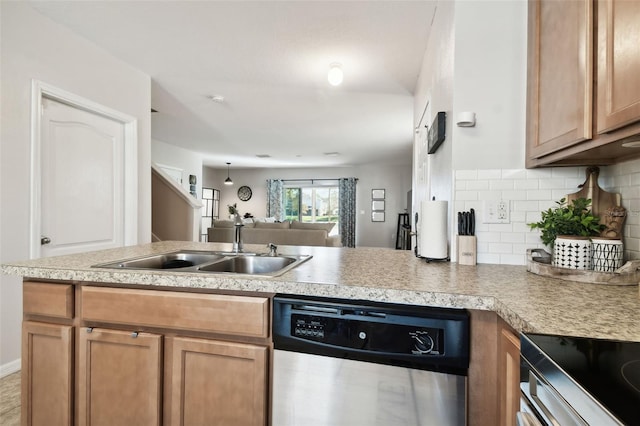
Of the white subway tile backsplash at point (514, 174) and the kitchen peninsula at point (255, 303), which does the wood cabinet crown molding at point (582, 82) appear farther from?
the kitchen peninsula at point (255, 303)

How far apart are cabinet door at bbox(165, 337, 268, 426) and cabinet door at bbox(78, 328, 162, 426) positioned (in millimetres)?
56

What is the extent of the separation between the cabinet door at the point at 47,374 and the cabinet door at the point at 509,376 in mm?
1465

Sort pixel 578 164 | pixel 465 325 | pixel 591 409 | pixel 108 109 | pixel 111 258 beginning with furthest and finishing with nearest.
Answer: pixel 108 109 → pixel 111 258 → pixel 578 164 → pixel 465 325 → pixel 591 409

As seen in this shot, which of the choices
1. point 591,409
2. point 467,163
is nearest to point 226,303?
point 591,409

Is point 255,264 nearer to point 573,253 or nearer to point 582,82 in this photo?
point 573,253

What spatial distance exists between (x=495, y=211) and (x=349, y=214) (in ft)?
24.5

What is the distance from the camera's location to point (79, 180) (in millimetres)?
2432

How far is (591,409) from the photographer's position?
0.42 metres

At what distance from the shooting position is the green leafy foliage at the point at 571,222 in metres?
1.18

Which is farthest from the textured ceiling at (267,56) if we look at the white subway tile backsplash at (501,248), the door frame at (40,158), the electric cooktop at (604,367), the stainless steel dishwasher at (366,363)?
the electric cooktop at (604,367)

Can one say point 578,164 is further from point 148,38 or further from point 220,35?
point 148,38

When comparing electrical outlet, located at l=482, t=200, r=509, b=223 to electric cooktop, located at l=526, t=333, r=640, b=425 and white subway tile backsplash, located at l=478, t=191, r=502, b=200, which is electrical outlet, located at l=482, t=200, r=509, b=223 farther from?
electric cooktop, located at l=526, t=333, r=640, b=425

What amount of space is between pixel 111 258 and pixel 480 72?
75.1 inches

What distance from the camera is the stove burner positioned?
44cm
